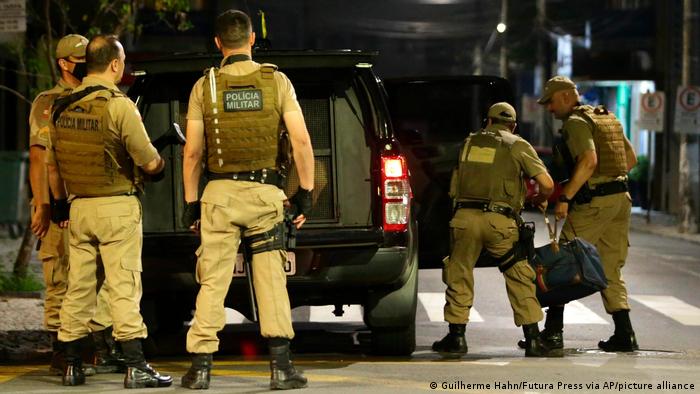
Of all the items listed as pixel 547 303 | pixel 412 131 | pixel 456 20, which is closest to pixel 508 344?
pixel 547 303

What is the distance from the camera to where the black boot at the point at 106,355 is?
8727 mm

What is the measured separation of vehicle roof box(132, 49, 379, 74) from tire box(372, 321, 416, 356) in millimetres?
1751

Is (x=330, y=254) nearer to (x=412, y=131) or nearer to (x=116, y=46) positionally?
(x=116, y=46)

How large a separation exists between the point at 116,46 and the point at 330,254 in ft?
6.46

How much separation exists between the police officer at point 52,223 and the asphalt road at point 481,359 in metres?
0.33

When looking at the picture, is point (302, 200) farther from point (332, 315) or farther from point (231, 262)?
point (332, 315)

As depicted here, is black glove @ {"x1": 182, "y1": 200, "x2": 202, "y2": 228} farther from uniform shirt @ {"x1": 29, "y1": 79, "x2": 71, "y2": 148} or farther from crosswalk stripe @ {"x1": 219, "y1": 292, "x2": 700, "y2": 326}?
crosswalk stripe @ {"x1": 219, "y1": 292, "x2": 700, "y2": 326}

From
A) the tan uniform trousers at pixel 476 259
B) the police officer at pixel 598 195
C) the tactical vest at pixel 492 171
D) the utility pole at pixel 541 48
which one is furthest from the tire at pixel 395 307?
the utility pole at pixel 541 48

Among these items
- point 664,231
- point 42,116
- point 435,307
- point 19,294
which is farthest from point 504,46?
point 42,116

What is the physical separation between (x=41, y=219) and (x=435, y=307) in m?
5.95

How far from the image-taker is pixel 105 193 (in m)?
8.03

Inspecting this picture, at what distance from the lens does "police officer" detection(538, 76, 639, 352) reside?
10367 mm
